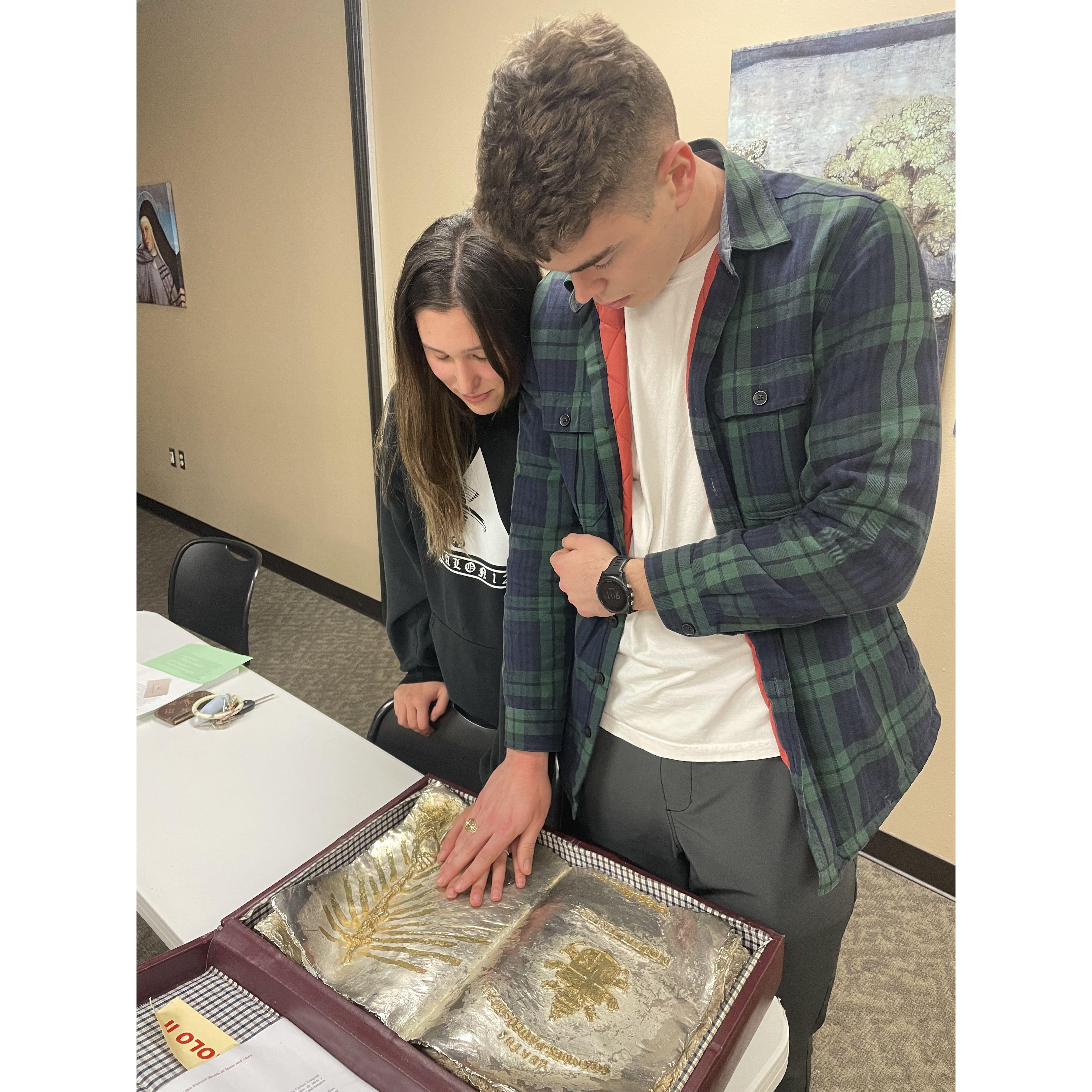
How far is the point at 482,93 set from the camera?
2725 millimetres

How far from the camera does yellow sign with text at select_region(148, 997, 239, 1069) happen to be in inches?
29.9

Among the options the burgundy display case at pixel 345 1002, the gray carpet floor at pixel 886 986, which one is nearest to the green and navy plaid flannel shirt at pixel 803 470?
the burgundy display case at pixel 345 1002

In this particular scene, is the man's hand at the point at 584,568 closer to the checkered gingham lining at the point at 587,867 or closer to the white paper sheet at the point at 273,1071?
the checkered gingham lining at the point at 587,867

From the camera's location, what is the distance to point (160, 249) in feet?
16.1

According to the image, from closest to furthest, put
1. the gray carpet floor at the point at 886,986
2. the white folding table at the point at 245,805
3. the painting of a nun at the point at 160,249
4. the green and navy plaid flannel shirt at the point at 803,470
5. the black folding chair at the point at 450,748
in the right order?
the green and navy plaid flannel shirt at the point at 803,470
the white folding table at the point at 245,805
the black folding chair at the point at 450,748
the gray carpet floor at the point at 886,986
the painting of a nun at the point at 160,249

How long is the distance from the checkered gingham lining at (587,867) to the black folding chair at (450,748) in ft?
1.62

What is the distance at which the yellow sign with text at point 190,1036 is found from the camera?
759 mm

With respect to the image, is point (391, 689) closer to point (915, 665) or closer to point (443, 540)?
point (443, 540)

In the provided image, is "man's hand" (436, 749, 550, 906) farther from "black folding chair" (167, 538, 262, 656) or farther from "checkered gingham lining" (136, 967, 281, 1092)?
"black folding chair" (167, 538, 262, 656)

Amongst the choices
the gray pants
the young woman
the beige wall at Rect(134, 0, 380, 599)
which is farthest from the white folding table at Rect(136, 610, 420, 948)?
the beige wall at Rect(134, 0, 380, 599)

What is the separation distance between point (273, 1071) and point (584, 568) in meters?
0.59

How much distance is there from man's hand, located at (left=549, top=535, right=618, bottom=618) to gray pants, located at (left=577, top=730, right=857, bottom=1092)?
203mm

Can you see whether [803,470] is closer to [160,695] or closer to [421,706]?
[421,706]

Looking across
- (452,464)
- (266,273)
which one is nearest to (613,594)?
(452,464)
